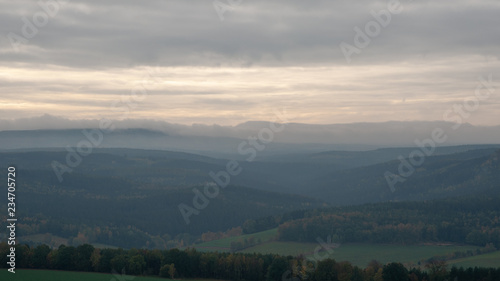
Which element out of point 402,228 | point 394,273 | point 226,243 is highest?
point 402,228

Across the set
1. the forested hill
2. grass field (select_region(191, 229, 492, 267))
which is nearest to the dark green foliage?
grass field (select_region(191, 229, 492, 267))

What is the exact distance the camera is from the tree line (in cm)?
7925

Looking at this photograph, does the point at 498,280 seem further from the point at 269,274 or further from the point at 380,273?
the point at 269,274

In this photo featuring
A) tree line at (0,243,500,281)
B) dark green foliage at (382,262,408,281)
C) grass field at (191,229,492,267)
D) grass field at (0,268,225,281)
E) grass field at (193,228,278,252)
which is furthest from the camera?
grass field at (193,228,278,252)

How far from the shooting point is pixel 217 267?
281ft

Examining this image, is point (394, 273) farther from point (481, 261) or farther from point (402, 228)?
point (402, 228)

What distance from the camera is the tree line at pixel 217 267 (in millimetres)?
79250

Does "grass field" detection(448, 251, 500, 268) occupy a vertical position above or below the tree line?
below

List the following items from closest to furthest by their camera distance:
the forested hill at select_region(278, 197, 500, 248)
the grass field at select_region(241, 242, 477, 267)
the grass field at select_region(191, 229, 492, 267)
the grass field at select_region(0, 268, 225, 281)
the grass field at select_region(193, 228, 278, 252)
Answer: the grass field at select_region(0, 268, 225, 281) < the grass field at select_region(191, 229, 492, 267) < the grass field at select_region(241, 242, 477, 267) < the forested hill at select_region(278, 197, 500, 248) < the grass field at select_region(193, 228, 278, 252)

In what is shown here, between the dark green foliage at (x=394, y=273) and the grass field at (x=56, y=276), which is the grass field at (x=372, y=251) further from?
the grass field at (x=56, y=276)

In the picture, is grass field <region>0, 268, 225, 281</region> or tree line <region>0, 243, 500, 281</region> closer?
grass field <region>0, 268, 225, 281</region>

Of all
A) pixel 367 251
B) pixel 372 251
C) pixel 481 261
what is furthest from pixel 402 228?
pixel 481 261

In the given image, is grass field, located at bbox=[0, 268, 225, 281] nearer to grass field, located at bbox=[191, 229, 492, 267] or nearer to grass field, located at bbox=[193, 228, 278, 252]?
grass field, located at bbox=[191, 229, 492, 267]

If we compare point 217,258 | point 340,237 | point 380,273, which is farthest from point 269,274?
point 340,237
